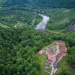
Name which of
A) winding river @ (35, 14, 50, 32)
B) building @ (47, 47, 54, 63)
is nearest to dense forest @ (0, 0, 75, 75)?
winding river @ (35, 14, 50, 32)

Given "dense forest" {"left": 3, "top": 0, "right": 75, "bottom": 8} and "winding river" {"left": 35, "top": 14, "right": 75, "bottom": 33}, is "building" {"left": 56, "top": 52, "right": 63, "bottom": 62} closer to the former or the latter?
"winding river" {"left": 35, "top": 14, "right": 75, "bottom": 33}

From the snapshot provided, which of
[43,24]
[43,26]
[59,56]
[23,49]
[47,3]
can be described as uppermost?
[47,3]

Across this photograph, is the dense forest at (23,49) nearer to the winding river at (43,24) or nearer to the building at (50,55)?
the building at (50,55)

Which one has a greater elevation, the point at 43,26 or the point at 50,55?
the point at 43,26

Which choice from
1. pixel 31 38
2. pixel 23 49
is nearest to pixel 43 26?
pixel 31 38

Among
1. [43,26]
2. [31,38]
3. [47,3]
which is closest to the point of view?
[31,38]

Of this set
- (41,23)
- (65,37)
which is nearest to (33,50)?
(65,37)

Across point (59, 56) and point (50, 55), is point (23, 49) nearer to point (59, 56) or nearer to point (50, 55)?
point (50, 55)

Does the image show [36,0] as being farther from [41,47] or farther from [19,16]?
[41,47]

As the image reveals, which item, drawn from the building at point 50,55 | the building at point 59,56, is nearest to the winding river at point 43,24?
the building at point 50,55
